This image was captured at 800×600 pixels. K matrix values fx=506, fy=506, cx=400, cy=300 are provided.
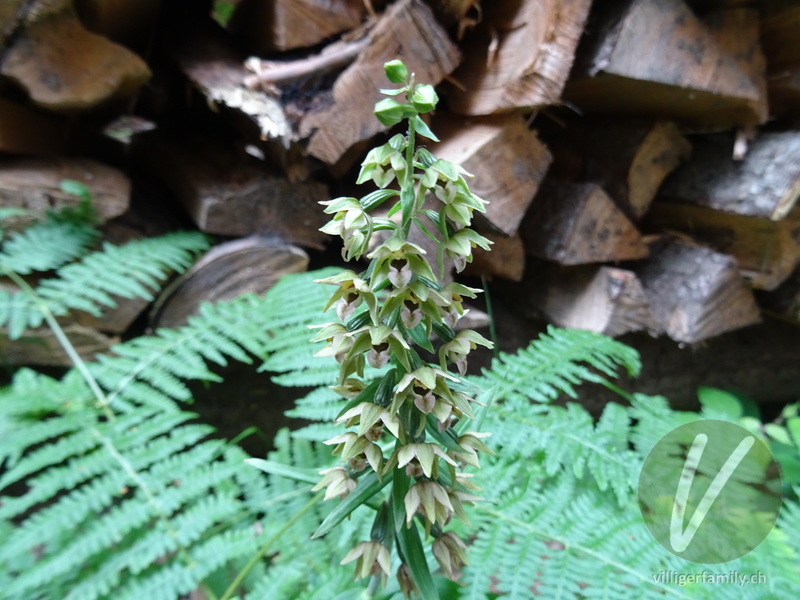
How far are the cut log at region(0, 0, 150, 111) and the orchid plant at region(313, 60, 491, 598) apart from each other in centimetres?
113

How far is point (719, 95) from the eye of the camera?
5.08 feet

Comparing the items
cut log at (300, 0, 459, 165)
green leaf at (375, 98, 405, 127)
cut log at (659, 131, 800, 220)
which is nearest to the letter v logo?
cut log at (659, 131, 800, 220)

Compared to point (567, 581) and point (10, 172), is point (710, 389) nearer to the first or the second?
point (567, 581)

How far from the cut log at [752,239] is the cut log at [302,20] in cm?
133

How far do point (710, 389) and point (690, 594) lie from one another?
63.0 inches

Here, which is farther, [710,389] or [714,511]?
[710,389]

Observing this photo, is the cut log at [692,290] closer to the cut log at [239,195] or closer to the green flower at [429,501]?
the cut log at [239,195]

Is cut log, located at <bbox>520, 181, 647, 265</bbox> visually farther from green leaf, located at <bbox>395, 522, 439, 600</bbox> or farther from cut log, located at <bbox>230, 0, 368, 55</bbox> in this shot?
green leaf, located at <bbox>395, 522, 439, 600</bbox>

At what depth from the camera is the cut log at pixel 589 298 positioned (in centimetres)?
171

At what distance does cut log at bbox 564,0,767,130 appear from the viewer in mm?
1411

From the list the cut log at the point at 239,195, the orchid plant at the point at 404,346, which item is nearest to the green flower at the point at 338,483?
the orchid plant at the point at 404,346

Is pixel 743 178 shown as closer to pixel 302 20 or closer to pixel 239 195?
pixel 302 20

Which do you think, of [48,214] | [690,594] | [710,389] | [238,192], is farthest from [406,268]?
[710,389]

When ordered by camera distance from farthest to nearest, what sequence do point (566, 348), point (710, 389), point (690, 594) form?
point (710, 389) < point (566, 348) < point (690, 594)
